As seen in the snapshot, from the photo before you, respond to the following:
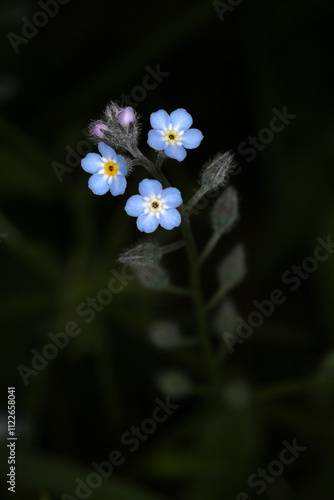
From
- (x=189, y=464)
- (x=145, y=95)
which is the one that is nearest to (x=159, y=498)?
(x=189, y=464)

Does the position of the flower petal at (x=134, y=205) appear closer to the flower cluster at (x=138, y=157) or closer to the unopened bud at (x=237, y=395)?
the flower cluster at (x=138, y=157)

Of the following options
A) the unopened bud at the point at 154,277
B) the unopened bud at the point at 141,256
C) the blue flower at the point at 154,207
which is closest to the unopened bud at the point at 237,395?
the unopened bud at the point at 154,277

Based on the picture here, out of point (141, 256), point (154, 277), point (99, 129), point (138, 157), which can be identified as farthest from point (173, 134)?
point (154, 277)

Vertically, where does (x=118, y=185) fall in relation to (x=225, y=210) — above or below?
above

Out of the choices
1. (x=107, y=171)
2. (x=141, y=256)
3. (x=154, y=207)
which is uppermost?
(x=107, y=171)

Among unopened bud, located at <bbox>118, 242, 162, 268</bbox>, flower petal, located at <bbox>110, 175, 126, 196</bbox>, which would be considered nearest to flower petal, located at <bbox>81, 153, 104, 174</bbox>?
flower petal, located at <bbox>110, 175, 126, 196</bbox>

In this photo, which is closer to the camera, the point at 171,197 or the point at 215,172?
the point at 171,197

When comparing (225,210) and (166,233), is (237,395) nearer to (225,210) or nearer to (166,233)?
(166,233)

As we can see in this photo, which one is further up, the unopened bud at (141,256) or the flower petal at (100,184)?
the flower petal at (100,184)
